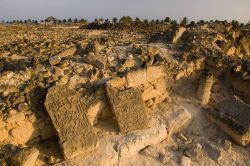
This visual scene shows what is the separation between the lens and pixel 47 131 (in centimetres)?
548

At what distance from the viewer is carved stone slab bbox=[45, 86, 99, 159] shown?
5137 mm

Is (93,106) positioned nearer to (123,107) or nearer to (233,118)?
(123,107)

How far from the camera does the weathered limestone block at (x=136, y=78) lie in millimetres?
6527

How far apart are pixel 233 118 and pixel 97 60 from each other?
337cm

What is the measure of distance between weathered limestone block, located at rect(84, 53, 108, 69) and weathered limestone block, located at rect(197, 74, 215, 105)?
97.0 inches

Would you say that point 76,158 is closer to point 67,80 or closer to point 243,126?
point 67,80

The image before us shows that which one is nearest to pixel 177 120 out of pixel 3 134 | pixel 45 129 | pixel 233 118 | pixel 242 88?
pixel 233 118

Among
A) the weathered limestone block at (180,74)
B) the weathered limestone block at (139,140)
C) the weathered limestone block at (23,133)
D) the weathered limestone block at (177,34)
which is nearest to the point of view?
the weathered limestone block at (23,133)

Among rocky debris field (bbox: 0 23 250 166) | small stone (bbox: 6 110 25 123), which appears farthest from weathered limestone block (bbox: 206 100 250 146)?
small stone (bbox: 6 110 25 123)

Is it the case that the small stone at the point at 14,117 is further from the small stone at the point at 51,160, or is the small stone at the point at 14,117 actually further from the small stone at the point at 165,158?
the small stone at the point at 165,158

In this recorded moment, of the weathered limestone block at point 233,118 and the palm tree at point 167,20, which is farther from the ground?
the palm tree at point 167,20

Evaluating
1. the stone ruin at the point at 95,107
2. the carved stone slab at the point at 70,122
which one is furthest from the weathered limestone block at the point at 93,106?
the carved stone slab at the point at 70,122

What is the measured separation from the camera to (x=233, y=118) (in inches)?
255

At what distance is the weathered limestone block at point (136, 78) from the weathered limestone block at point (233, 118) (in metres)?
1.77
